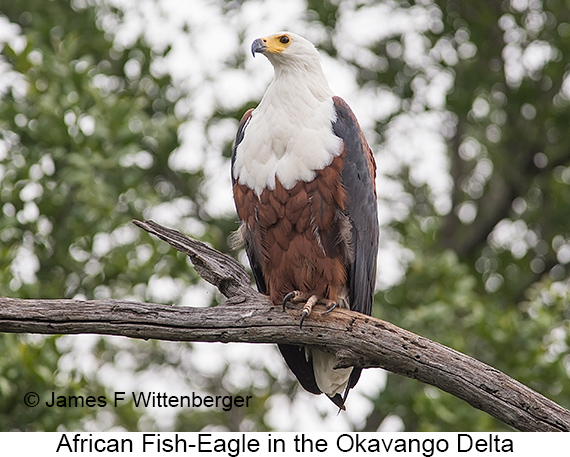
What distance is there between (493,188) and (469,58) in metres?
1.88

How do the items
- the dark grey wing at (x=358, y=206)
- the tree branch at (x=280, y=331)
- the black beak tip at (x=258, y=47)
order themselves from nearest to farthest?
1. the tree branch at (x=280, y=331)
2. the dark grey wing at (x=358, y=206)
3. the black beak tip at (x=258, y=47)

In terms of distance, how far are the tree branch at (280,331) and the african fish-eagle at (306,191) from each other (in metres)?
0.18

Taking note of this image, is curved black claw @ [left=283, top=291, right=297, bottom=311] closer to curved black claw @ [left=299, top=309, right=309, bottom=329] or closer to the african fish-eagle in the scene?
the african fish-eagle

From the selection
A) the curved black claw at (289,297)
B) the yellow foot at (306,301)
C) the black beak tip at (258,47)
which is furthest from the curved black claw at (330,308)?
the black beak tip at (258,47)

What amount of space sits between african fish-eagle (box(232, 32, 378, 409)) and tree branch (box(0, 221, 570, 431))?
176 mm

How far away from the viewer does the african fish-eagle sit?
12.9ft

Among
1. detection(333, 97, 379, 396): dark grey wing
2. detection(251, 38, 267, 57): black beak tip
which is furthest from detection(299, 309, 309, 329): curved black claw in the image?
detection(251, 38, 267, 57): black beak tip

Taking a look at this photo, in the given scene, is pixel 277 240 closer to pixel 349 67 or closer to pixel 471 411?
pixel 471 411

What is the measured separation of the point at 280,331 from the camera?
151 inches

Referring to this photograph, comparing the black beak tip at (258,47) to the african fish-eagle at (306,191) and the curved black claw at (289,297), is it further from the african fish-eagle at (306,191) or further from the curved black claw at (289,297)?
the curved black claw at (289,297)

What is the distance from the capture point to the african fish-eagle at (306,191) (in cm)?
394

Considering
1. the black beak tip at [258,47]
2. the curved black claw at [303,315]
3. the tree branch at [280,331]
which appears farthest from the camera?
the black beak tip at [258,47]

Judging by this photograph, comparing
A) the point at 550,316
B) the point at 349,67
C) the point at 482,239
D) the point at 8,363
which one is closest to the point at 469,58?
the point at 349,67

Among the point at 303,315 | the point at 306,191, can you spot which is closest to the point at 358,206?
the point at 306,191
